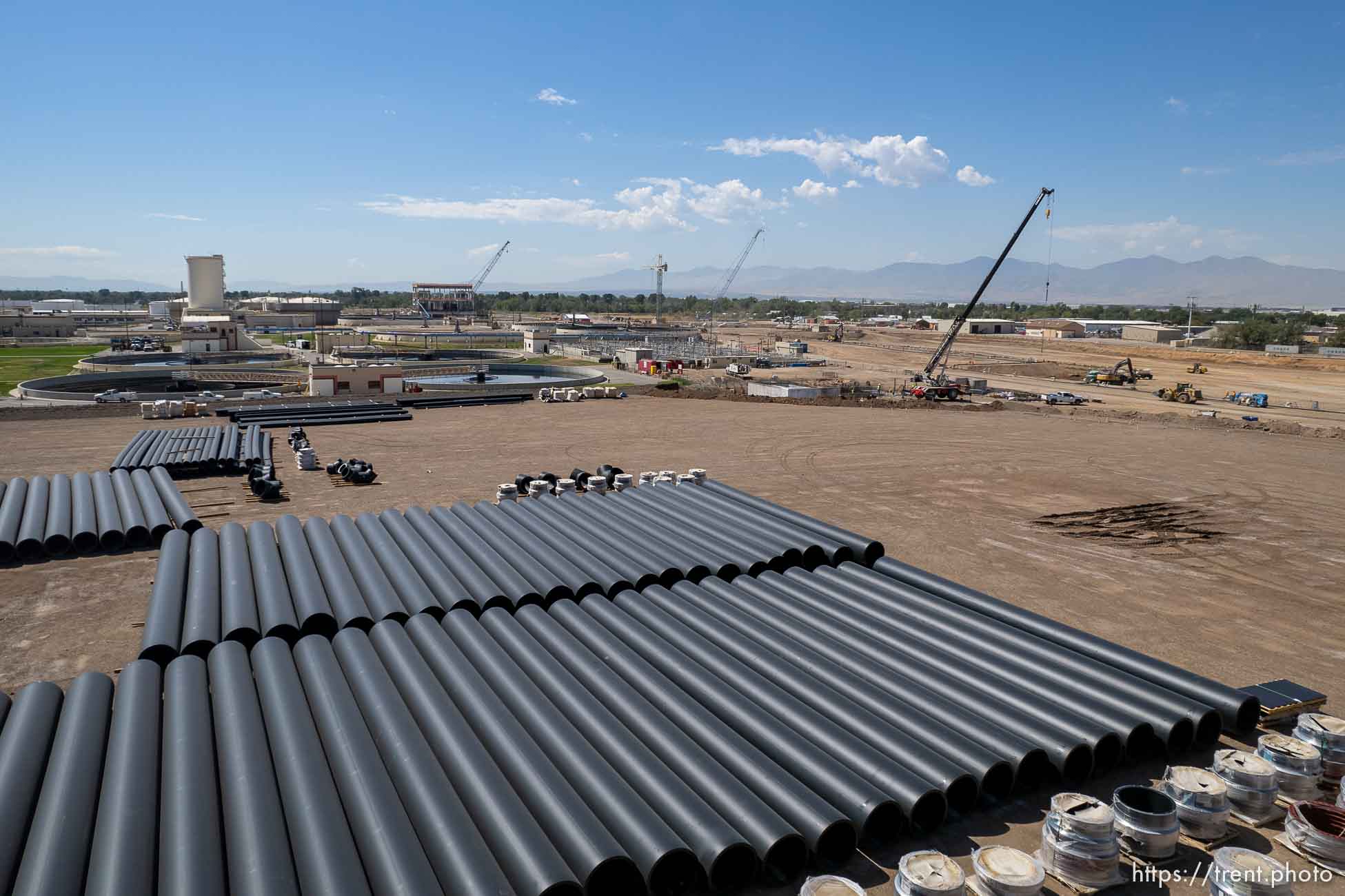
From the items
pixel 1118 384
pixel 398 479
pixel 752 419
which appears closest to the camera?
pixel 398 479

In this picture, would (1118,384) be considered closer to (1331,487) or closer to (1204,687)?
(1331,487)

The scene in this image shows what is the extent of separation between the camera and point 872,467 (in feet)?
121

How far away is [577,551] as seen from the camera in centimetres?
1883

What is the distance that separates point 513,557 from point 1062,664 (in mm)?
11217

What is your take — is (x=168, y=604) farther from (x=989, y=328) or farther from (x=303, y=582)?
(x=989, y=328)

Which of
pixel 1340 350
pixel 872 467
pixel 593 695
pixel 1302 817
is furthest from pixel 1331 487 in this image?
pixel 1340 350

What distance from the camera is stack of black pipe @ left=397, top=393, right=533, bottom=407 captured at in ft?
182

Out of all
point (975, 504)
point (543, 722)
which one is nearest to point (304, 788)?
point (543, 722)

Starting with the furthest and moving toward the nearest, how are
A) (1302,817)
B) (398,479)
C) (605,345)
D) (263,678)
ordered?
(605,345) → (398,479) → (263,678) → (1302,817)

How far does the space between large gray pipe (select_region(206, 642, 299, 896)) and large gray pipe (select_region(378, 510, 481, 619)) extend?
373 cm

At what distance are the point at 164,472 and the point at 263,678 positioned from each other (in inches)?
790

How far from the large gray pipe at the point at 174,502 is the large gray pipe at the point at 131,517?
74cm

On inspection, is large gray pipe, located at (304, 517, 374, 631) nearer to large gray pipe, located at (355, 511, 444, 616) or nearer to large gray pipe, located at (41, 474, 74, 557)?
large gray pipe, located at (355, 511, 444, 616)

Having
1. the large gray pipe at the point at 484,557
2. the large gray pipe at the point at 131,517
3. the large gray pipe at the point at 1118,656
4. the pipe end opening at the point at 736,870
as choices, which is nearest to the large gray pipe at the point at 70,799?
the large gray pipe at the point at 484,557
